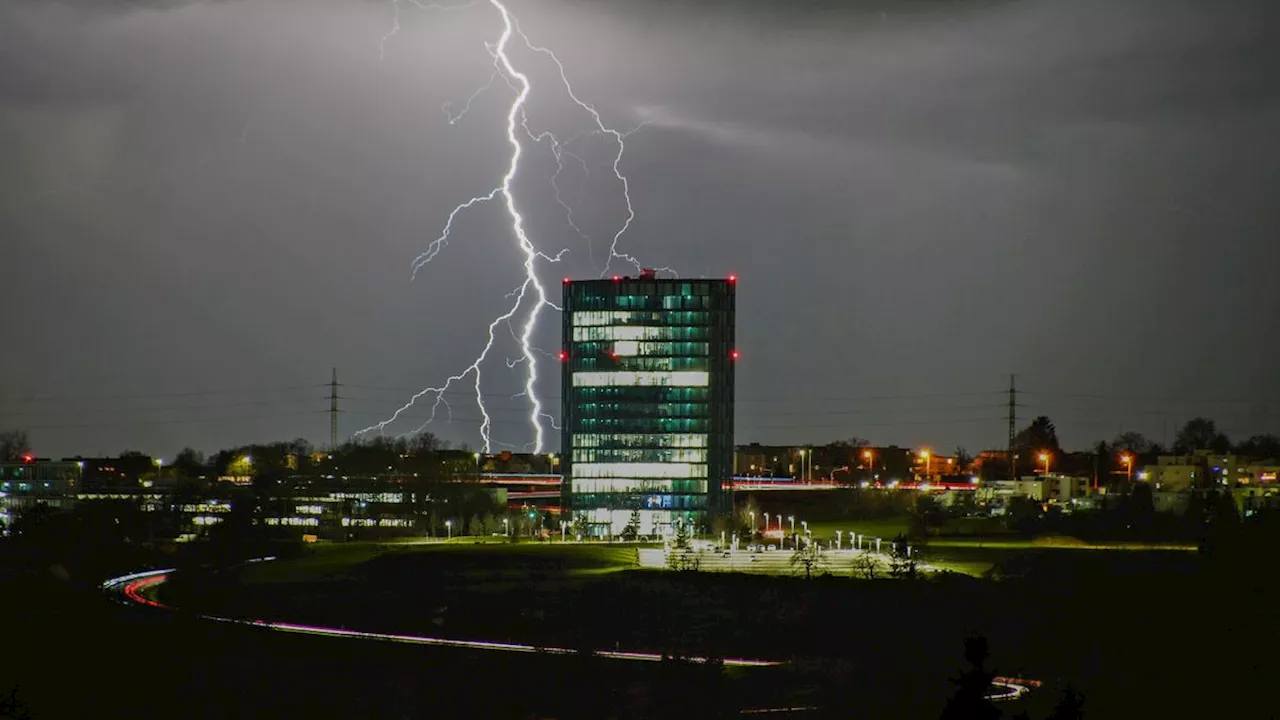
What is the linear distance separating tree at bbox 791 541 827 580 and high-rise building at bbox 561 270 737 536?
5367 centimetres

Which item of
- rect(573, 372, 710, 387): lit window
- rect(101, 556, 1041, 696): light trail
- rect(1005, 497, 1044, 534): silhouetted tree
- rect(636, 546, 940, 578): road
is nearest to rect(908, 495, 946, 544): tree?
rect(1005, 497, 1044, 534): silhouetted tree

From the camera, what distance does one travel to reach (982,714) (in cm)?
2228

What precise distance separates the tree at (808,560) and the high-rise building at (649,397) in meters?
53.7

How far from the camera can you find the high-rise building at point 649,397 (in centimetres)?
15538

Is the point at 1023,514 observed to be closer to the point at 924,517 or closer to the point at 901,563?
the point at 924,517

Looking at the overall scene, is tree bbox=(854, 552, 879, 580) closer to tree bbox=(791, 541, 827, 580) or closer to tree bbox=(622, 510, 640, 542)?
tree bbox=(791, 541, 827, 580)

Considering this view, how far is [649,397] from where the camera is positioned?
156875 millimetres

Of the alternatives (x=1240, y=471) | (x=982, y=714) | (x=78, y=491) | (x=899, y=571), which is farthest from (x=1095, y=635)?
(x=78, y=491)

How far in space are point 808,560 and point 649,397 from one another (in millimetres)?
67740

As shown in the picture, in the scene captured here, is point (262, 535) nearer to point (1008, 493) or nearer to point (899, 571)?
point (899, 571)

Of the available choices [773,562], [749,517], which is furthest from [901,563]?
[749,517]

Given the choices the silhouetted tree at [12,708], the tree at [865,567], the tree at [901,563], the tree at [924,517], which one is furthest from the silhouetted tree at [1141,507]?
the silhouetted tree at [12,708]

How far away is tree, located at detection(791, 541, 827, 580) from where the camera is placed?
87.8 metres

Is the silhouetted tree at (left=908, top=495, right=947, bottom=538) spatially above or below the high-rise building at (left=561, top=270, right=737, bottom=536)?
below
